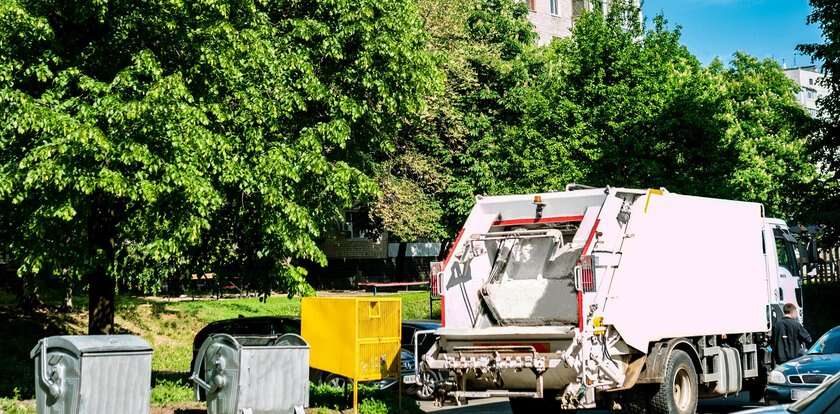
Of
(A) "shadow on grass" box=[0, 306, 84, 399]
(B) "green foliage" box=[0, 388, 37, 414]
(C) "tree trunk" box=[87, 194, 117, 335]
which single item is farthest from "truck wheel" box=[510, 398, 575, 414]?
(A) "shadow on grass" box=[0, 306, 84, 399]

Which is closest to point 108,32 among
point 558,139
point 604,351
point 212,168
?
point 212,168

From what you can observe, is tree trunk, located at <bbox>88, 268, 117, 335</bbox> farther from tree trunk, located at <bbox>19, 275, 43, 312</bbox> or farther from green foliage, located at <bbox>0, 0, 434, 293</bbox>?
tree trunk, located at <bbox>19, 275, 43, 312</bbox>

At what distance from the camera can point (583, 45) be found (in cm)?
3322

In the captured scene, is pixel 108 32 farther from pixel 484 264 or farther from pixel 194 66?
pixel 484 264

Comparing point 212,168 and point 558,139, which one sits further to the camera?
point 558,139

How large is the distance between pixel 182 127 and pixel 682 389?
306 inches

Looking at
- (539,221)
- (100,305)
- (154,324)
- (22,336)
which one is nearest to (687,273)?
(539,221)

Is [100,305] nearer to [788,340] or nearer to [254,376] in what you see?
[254,376]

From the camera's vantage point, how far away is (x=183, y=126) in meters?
14.0

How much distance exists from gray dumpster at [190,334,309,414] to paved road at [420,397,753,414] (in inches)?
166

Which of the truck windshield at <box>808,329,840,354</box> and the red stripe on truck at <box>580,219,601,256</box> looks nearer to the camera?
the red stripe on truck at <box>580,219,601,256</box>

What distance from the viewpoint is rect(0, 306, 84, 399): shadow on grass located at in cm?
1733

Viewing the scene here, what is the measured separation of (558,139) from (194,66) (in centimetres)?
1915

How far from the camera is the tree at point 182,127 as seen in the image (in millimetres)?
13500
